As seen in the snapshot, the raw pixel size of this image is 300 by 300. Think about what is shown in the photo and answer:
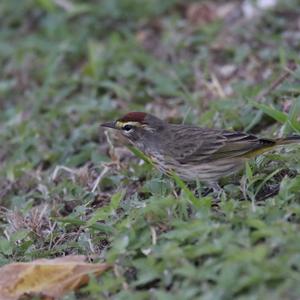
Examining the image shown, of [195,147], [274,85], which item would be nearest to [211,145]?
[195,147]

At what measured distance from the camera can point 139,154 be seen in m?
6.51

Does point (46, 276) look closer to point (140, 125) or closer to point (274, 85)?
point (140, 125)

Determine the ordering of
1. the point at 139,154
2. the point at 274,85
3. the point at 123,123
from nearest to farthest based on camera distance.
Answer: the point at 123,123
the point at 139,154
the point at 274,85

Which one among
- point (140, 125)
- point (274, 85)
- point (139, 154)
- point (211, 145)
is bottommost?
point (274, 85)

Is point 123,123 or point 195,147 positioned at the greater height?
point 123,123

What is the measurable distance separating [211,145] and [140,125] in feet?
2.09

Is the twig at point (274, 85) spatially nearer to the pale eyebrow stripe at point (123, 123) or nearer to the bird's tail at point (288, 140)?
the pale eyebrow stripe at point (123, 123)

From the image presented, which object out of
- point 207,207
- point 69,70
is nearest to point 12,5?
point 69,70

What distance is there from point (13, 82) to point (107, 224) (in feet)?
14.1

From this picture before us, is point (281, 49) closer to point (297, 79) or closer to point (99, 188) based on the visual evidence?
point (297, 79)

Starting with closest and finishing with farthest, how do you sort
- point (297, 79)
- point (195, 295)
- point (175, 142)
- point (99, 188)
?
1. point (195, 295)
2. point (175, 142)
3. point (99, 188)
4. point (297, 79)

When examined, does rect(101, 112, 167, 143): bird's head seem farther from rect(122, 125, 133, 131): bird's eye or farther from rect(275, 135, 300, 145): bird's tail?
rect(275, 135, 300, 145): bird's tail

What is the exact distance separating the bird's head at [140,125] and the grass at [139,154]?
33 centimetres

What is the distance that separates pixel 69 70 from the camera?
9469mm
